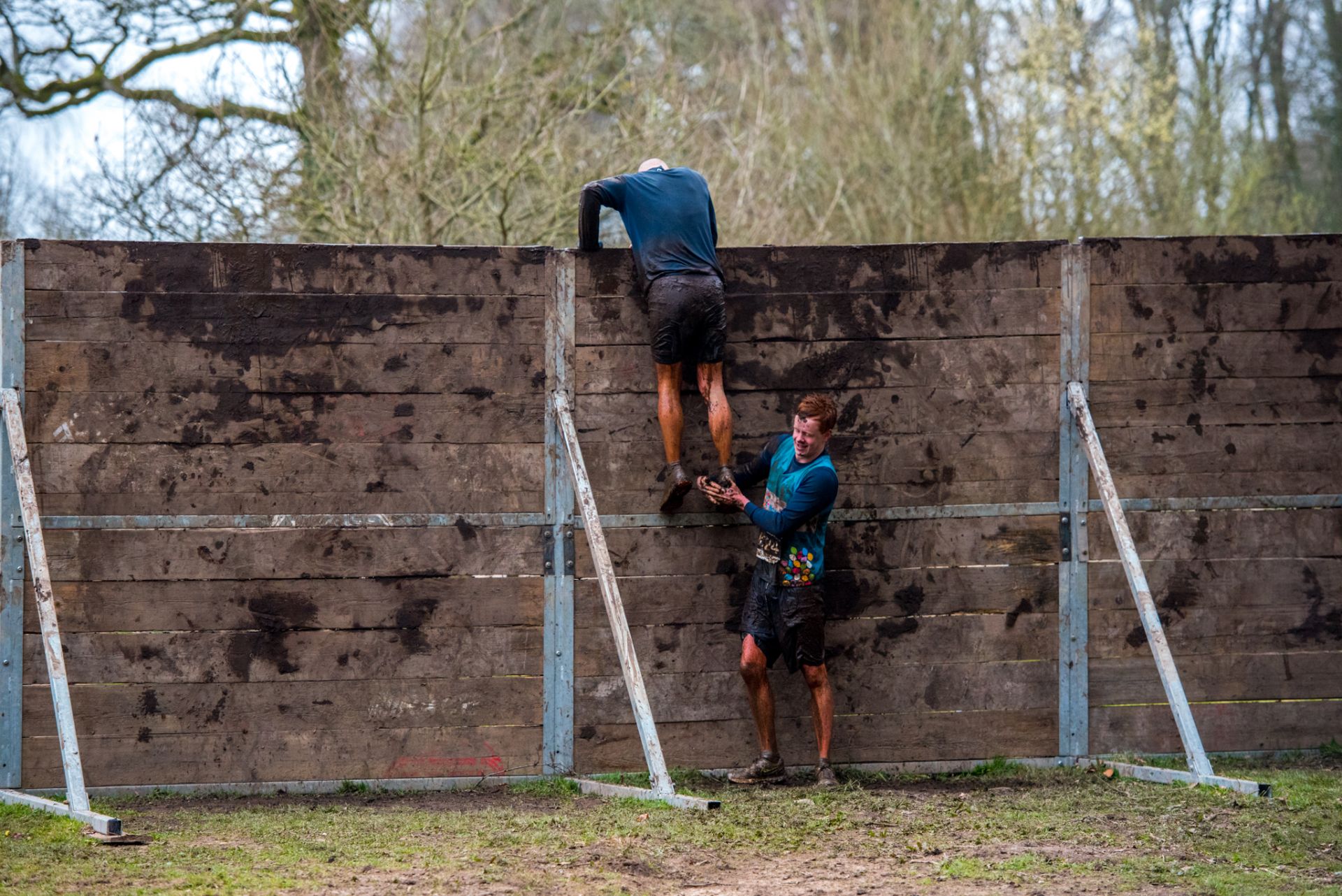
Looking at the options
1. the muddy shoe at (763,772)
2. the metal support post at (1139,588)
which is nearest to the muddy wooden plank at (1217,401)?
the metal support post at (1139,588)

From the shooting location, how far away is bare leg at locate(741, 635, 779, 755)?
19.8 feet

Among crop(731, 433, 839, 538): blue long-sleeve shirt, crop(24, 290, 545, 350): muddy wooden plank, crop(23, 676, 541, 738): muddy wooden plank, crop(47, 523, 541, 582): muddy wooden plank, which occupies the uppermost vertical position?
crop(24, 290, 545, 350): muddy wooden plank

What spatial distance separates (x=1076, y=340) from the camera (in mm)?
6543

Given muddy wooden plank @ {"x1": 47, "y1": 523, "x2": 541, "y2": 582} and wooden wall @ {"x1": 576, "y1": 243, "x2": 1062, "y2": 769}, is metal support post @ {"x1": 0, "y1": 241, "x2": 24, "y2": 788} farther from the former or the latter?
wooden wall @ {"x1": 576, "y1": 243, "x2": 1062, "y2": 769}

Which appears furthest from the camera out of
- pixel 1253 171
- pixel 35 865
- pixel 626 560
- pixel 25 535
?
pixel 1253 171

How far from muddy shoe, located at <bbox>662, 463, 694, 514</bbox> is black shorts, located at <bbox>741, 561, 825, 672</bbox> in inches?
19.3

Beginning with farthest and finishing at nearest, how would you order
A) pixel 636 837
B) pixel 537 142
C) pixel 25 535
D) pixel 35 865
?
pixel 537 142
pixel 25 535
pixel 636 837
pixel 35 865

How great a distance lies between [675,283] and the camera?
6070mm

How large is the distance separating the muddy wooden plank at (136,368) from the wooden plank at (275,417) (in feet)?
0.12

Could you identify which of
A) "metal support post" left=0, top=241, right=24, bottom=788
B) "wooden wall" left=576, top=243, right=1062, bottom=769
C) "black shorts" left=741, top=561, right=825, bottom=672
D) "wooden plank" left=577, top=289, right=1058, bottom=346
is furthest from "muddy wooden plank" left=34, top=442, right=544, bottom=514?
"black shorts" left=741, top=561, right=825, bottom=672

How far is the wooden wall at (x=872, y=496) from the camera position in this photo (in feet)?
20.7

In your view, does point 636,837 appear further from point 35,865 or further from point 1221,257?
point 1221,257

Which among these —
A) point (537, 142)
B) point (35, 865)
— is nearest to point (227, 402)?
point (35, 865)

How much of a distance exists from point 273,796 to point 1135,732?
417 cm
